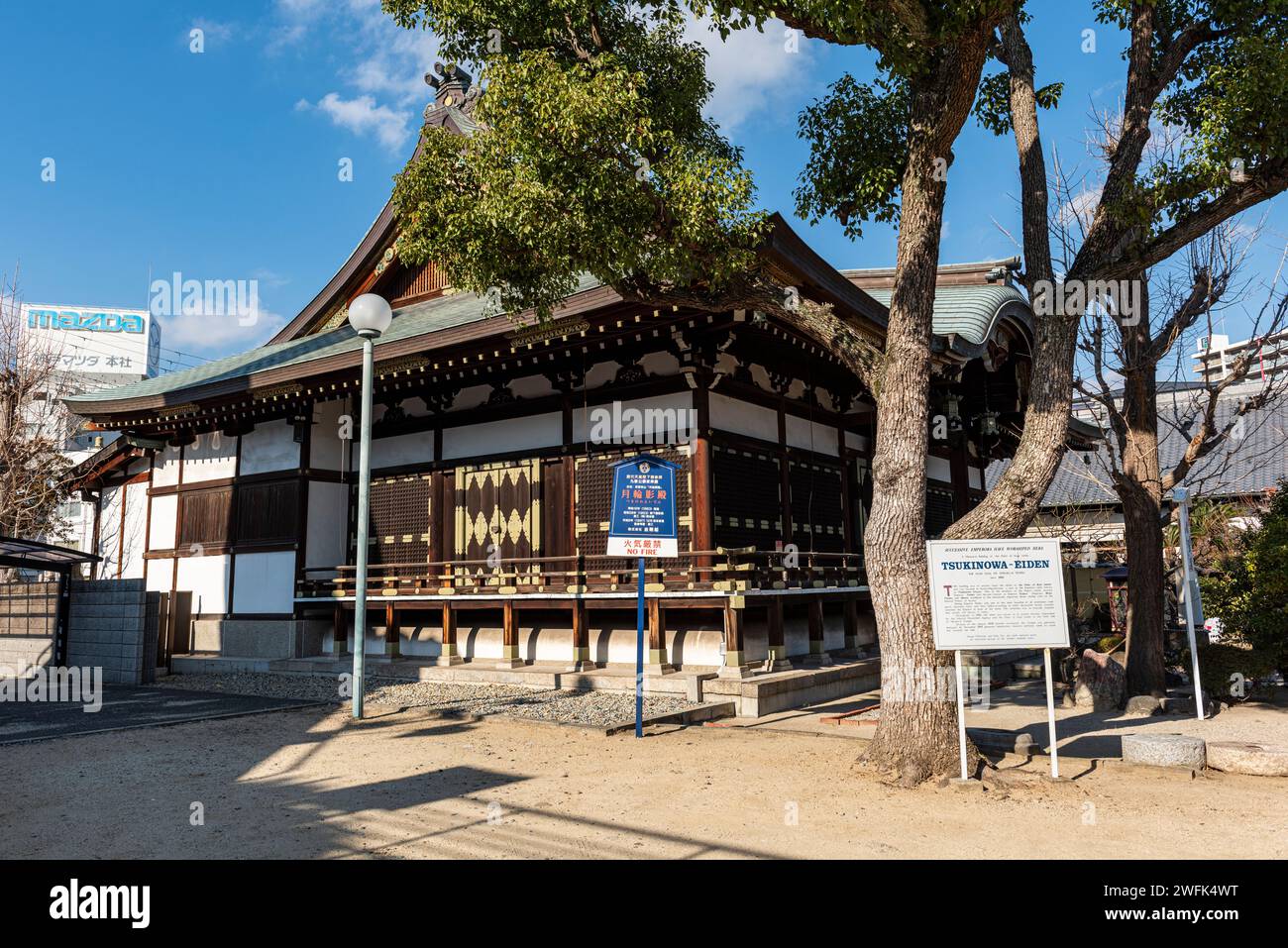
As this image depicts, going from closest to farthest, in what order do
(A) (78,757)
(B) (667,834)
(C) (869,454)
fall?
(B) (667,834) < (A) (78,757) < (C) (869,454)

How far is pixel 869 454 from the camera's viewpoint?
16.7 m

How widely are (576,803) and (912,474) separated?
3.91 meters

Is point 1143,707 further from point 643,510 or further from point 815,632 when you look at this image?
point 643,510

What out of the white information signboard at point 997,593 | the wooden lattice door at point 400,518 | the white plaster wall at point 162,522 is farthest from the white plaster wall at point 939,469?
the white plaster wall at point 162,522

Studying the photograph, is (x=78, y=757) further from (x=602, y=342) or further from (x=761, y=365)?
(x=761, y=365)

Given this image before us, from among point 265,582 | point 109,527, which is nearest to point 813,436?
point 265,582

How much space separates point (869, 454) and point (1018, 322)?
3.65m

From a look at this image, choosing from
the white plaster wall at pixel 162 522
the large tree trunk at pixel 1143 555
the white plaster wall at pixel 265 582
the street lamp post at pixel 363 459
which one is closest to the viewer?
the street lamp post at pixel 363 459

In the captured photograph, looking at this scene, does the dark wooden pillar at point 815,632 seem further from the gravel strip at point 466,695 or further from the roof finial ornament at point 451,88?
the roof finial ornament at point 451,88

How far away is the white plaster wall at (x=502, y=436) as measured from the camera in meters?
13.8

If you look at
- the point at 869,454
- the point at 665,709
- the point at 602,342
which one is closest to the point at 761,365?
the point at 602,342

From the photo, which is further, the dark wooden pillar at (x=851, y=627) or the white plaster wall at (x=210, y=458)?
the white plaster wall at (x=210, y=458)

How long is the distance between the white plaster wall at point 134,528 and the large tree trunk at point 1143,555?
777 inches

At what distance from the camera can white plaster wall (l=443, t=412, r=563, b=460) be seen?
13.8 meters
